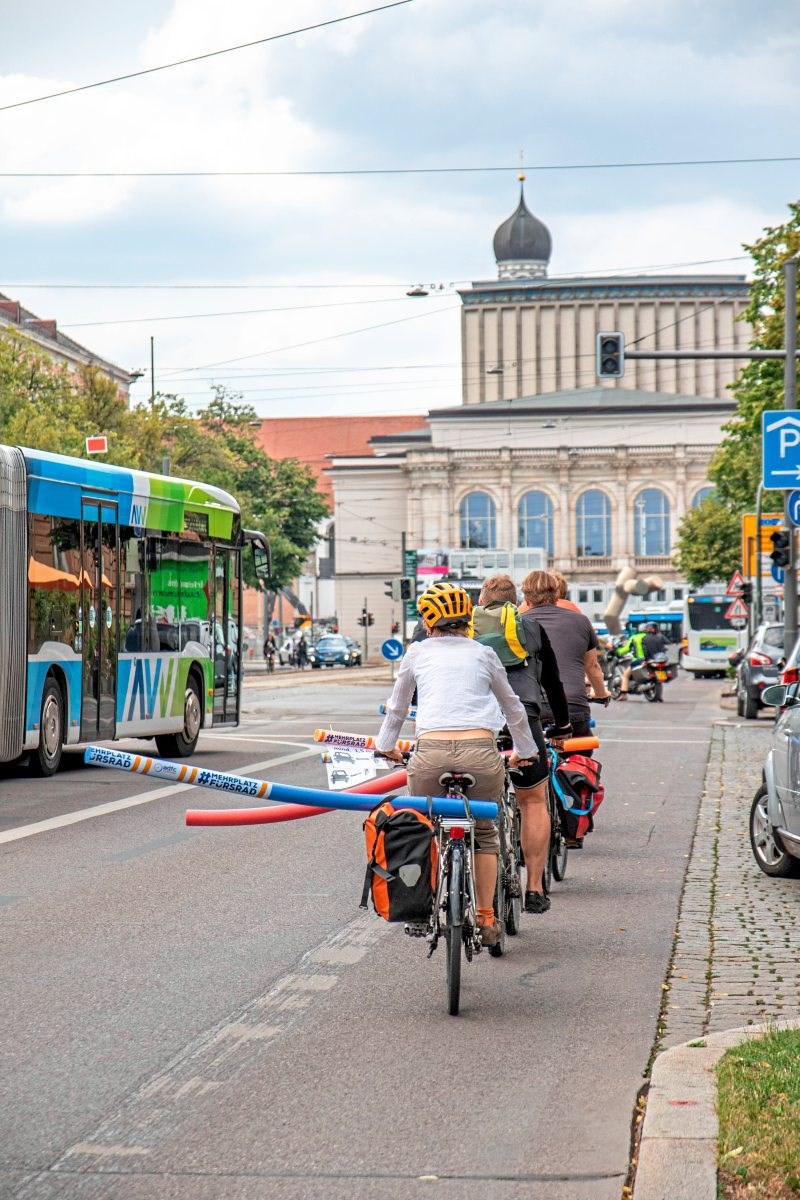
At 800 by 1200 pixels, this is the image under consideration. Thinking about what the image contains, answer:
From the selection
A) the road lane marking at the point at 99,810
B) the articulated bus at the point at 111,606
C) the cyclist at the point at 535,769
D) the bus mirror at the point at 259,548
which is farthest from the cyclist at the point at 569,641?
the bus mirror at the point at 259,548

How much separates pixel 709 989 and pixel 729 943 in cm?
120

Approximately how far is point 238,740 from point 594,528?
97.2m

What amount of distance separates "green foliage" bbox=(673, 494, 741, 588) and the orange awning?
64339 mm

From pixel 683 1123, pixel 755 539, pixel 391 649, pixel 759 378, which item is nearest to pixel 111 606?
pixel 683 1123

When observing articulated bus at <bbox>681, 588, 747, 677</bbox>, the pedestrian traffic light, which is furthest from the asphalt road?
articulated bus at <bbox>681, 588, 747, 677</bbox>

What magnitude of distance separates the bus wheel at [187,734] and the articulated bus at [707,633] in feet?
164

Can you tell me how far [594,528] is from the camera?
11981 cm

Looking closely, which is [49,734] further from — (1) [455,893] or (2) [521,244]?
(2) [521,244]

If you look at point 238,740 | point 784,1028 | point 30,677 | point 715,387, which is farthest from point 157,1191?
point 715,387

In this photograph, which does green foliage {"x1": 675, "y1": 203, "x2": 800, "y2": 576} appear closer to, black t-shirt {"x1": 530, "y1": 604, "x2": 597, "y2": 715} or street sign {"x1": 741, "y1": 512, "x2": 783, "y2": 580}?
street sign {"x1": 741, "y1": 512, "x2": 783, "y2": 580}

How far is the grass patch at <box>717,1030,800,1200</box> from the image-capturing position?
4.50 metres

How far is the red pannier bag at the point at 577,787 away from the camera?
10.9 metres

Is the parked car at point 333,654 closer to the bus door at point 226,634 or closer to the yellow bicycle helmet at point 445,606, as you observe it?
the bus door at point 226,634

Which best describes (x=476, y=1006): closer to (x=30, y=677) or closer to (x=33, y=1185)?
(x=33, y=1185)
